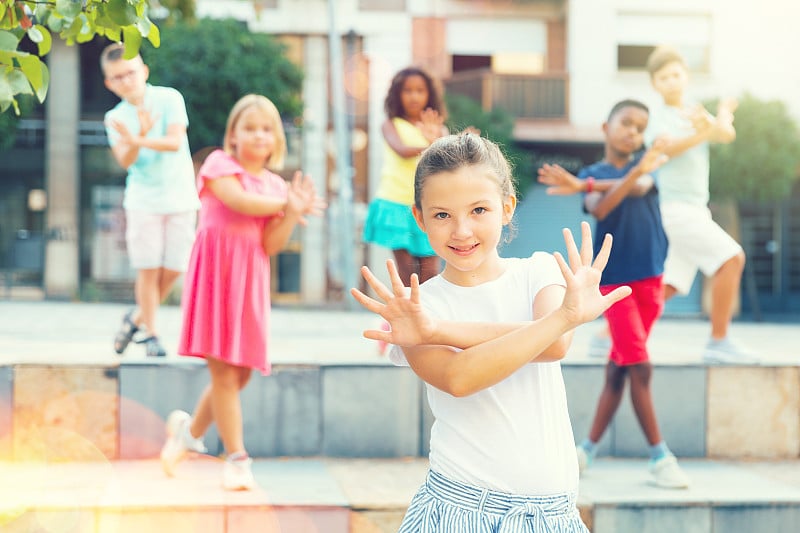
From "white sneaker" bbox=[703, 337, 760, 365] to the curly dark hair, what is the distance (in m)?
1.95

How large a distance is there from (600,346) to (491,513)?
347 centimetres

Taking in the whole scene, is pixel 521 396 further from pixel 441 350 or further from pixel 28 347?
pixel 28 347

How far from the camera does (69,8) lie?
7.74ft

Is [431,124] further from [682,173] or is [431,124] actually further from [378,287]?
[378,287]

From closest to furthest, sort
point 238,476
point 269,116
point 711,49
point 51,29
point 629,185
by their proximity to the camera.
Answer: point 51,29 → point 238,476 → point 269,116 → point 629,185 → point 711,49

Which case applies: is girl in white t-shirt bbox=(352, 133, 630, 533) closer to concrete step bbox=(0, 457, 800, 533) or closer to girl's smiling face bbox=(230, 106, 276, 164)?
concrete step bbox=(0, 457, 800, 533)

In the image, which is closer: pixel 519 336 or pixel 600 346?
pixel 519 336

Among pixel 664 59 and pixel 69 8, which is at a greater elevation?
pixel 664 59

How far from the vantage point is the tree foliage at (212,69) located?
17.1m

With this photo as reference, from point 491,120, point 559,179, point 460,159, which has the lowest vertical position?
point 460,159

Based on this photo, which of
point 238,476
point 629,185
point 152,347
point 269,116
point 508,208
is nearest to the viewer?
point 508,208

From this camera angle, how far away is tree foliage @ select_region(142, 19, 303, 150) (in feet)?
56.2

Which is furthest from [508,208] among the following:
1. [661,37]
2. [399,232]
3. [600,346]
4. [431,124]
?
[661,37]

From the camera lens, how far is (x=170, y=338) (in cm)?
792
